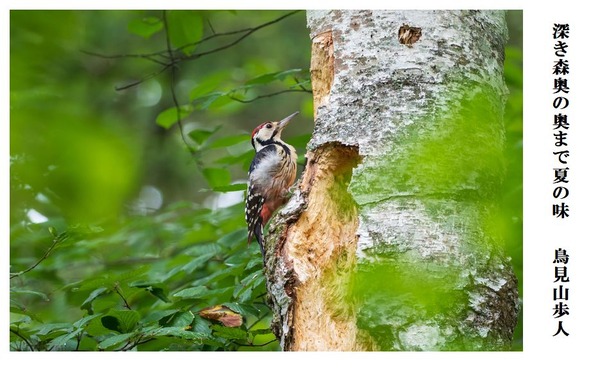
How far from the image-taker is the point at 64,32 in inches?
24.1

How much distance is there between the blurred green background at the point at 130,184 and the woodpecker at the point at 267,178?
0.31 feet

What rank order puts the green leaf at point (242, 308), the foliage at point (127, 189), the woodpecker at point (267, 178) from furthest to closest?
the woodpecker at point (267, 178)
the green leaf at point (242, 308)
the foliage at point (127, 189)

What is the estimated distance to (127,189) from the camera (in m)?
0.60

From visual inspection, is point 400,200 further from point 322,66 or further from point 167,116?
A: point 167,116

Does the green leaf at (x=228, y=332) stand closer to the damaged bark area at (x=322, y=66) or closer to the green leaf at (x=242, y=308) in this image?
the green leaf at (x=242, y=308)

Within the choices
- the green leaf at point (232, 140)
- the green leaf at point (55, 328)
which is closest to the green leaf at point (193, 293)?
the green leaf at point (55, 328)

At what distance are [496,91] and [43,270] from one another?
1988 millimetres

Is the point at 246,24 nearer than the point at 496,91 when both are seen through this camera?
No

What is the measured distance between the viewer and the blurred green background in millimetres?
613

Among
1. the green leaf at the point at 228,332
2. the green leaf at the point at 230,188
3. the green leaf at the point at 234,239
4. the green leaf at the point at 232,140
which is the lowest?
the green leaf at the point at 228,332

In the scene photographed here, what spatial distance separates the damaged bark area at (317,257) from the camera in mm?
1873

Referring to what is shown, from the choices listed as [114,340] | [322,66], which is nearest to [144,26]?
[322,66]

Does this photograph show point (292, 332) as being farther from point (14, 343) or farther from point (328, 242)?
point (14, 343)

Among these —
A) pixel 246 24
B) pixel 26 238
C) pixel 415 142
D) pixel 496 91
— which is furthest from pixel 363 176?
pixel 246 24
